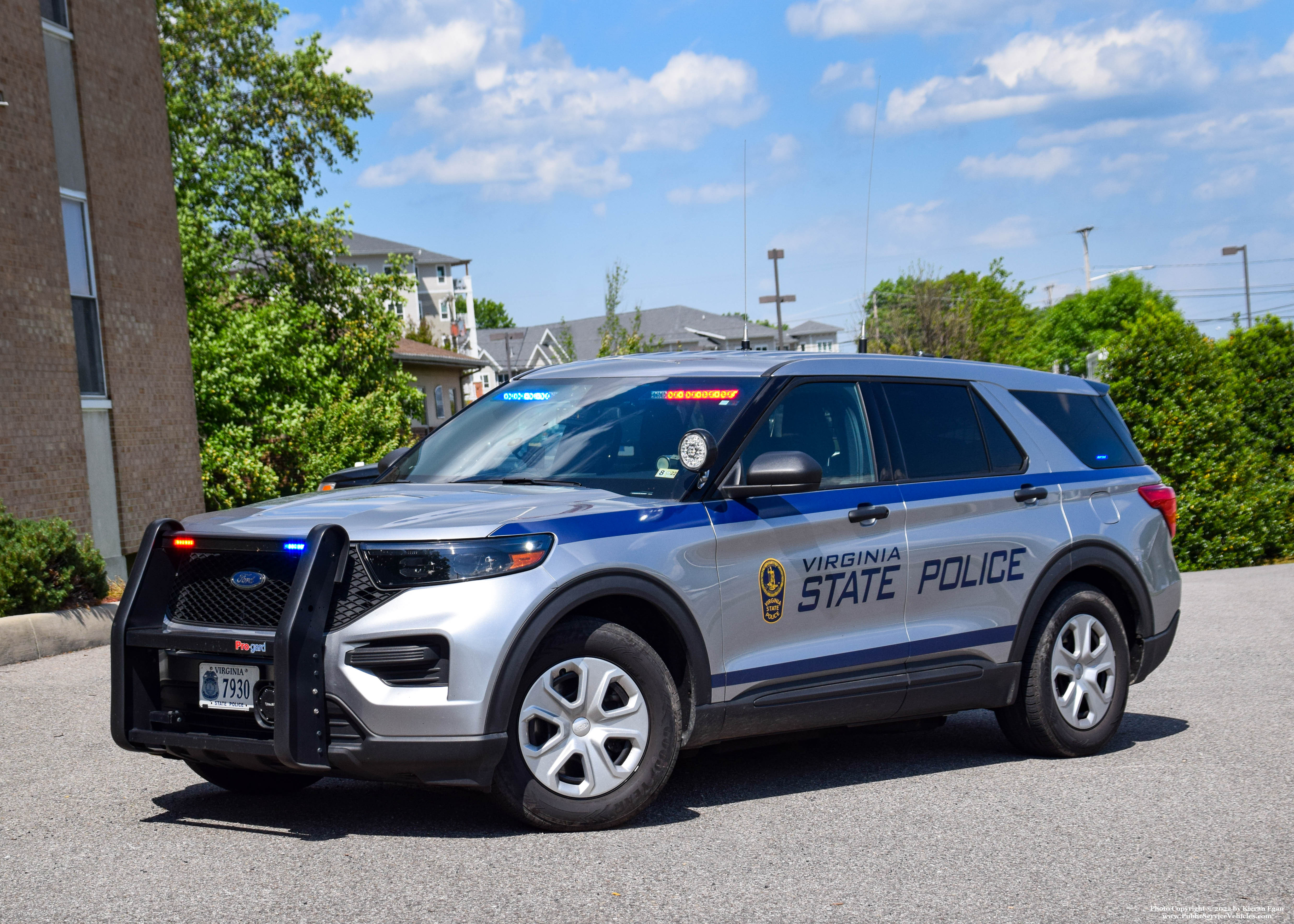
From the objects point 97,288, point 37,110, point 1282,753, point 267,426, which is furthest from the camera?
point 267,426

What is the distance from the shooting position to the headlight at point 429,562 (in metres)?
4.77

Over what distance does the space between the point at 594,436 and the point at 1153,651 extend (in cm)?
349

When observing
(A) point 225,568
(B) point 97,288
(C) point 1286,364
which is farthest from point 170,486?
(C) point 1286,364

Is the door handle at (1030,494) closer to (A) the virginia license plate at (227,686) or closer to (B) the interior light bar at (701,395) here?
(B) the interior light bar at (701,395)

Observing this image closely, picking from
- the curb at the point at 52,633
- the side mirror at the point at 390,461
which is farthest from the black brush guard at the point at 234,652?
the curb at the point at 52,633

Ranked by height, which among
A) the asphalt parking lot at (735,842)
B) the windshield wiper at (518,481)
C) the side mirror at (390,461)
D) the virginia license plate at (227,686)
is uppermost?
the side mirror at (390,461)

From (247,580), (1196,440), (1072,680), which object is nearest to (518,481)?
(247,580)

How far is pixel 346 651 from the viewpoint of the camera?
471 cm

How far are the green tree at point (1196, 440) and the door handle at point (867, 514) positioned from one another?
12.8 meters

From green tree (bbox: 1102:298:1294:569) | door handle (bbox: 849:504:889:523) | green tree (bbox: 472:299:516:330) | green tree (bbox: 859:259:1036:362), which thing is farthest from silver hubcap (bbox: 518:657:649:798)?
green tree (bbox: 472:299:516:330)

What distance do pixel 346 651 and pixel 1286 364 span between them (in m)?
18.1

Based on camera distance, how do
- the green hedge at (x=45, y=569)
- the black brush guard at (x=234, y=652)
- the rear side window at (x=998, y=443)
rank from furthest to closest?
the green hedge at (x=45, y=569), the rear side window at (x=998, y=443), the black brush guard at (x=234, y=652)

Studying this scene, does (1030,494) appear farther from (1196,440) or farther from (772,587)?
(1196,440)

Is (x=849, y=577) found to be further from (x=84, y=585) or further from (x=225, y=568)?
(x=84, y=585)
